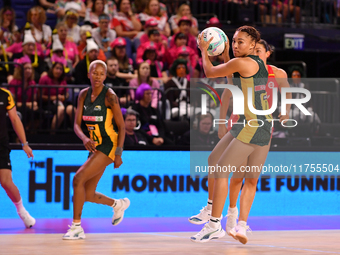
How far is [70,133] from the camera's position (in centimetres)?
873

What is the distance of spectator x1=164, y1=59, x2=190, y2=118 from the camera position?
9.31 meters

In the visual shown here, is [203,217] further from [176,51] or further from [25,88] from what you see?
[176,51]

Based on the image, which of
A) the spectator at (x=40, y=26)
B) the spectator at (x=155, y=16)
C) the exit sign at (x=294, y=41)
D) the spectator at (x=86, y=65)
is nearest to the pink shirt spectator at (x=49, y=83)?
the spectator at (x=86, y=65)

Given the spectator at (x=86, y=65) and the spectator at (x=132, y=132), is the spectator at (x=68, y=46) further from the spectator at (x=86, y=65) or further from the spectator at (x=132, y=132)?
the spectator at (x=132, y=132)

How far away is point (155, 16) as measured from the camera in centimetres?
1209

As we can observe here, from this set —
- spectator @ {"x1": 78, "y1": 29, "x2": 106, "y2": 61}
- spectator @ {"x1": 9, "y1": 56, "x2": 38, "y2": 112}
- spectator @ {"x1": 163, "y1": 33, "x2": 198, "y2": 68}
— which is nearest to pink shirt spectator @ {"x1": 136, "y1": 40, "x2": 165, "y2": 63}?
spectator @ {"x1": 163, "y1": 33, "x2": 198, "y2": 68}

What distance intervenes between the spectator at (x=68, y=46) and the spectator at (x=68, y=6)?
2.94 feet

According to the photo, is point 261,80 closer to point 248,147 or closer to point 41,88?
point 248,147

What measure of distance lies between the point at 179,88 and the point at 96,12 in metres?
3.22

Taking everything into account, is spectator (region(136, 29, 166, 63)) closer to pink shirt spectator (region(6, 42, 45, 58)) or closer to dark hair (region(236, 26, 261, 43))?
pink shirt spectator (region(6, 42, 45, 58))

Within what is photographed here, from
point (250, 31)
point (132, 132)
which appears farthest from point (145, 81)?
point (250, 31)

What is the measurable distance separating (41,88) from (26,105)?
16.4 inches

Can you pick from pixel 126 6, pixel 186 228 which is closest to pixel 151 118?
pixel 186 228

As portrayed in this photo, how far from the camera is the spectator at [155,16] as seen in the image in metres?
12.0
